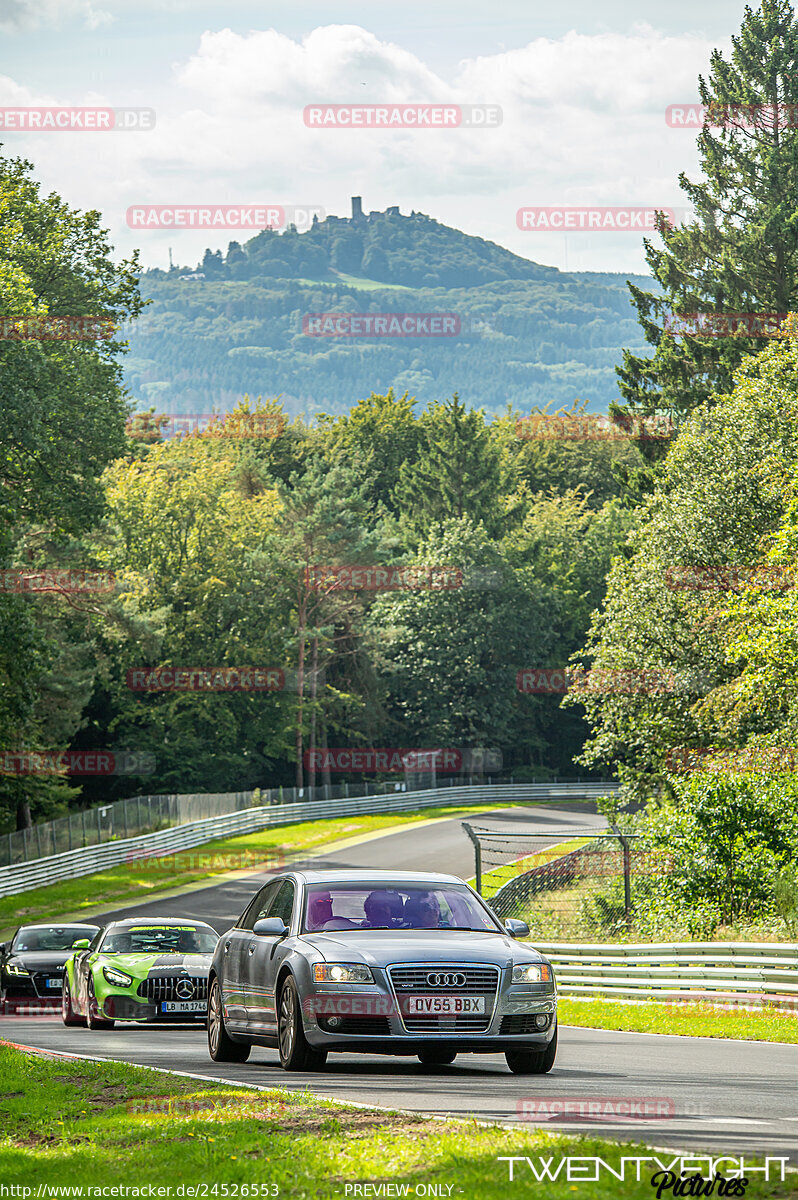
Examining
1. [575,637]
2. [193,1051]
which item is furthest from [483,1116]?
[575,637]

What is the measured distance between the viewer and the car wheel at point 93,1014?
17547mm

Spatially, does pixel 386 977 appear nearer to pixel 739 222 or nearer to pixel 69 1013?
pixel 69 1013

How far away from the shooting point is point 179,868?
53406mm

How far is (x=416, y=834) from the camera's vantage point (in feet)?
191

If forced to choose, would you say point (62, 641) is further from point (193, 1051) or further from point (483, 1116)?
point (483, 1116)

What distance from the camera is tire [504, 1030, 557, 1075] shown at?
10984mm

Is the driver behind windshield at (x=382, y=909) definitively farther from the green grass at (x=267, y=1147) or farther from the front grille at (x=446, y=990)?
the green grass at (x=267, y=1147)

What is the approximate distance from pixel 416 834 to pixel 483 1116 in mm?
50350

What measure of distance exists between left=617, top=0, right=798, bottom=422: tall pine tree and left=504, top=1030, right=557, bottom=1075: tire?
134 feet
